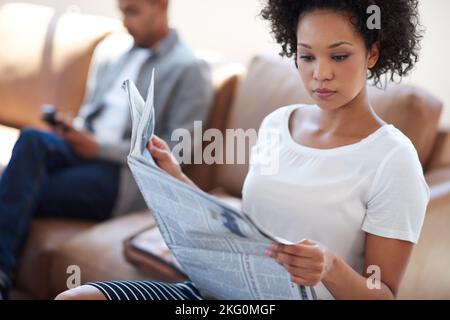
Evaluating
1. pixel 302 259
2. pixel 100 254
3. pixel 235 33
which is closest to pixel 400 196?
pixel 302 259

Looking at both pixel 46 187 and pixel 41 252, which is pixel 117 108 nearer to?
pixel 46 187

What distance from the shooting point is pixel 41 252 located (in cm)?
162

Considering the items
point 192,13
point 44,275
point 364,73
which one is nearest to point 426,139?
point 364,73

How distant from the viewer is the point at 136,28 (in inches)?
68.8

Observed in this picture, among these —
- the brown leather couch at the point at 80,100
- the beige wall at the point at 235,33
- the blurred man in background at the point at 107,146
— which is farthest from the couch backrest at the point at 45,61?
the blurred man in background at the point at 107,146

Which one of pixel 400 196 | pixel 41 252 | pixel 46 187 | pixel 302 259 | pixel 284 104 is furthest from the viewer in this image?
pixel 46 187

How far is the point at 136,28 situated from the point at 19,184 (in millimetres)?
506

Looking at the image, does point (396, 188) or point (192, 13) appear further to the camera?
point (192, 13)

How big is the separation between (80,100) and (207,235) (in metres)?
1.42

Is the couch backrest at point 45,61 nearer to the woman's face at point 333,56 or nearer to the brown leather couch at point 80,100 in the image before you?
the brown leather couch at point 80,100

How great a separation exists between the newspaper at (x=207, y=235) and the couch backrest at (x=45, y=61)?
52.1 inches

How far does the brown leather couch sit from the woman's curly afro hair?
0.28m

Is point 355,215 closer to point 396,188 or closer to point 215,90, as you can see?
point 396,188
